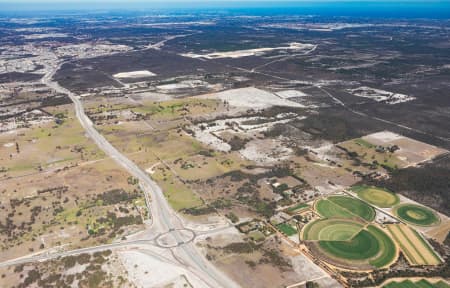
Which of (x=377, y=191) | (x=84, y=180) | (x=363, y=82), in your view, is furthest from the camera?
(x=363, y=82)

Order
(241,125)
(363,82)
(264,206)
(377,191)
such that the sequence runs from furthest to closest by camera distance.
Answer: (363,82) < (241,125) < (377,191) < (264,206)

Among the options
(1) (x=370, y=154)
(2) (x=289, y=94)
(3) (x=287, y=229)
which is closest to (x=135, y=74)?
(2) (x=289, y=94)

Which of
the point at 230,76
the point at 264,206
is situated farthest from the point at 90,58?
the point at 264,206

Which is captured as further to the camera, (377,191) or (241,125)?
(241,125)

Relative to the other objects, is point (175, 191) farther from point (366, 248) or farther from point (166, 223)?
point (366, 248)

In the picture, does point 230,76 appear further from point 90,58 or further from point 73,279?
point 73,279

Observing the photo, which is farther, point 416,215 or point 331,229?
point 416,215

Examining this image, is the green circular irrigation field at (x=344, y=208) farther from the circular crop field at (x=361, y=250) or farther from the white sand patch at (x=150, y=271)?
the white sand patch at (x=150, y=271)
